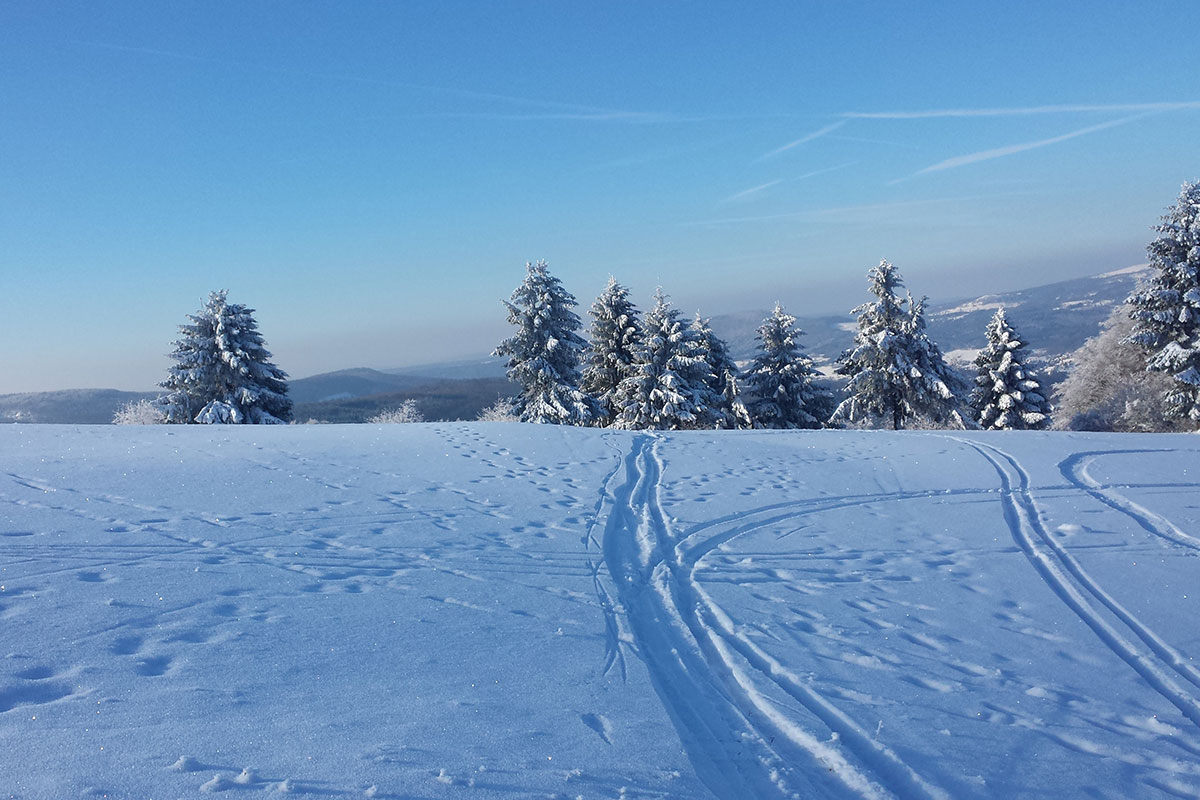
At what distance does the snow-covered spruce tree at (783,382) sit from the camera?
33469 mm

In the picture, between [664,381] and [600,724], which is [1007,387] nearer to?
[664,381]

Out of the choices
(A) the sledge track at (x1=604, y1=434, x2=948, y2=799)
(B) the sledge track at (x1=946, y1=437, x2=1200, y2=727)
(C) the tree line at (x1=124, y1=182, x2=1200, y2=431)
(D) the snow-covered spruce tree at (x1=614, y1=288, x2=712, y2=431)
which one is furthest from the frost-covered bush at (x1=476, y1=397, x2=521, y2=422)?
(A) the sledge track at (x1=604, y1=434, x2=948, y2=799)

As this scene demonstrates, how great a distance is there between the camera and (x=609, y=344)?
3244 cm

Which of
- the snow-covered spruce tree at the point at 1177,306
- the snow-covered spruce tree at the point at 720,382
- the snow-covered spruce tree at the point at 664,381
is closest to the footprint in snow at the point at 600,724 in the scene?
the snow-covered spruce tree at the point at 664,381

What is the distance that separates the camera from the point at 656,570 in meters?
7.52

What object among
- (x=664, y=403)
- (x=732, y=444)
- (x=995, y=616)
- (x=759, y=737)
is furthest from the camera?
(x=664, y=403)

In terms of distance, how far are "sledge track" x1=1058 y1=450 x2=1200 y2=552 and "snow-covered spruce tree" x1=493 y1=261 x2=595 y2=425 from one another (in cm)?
1907

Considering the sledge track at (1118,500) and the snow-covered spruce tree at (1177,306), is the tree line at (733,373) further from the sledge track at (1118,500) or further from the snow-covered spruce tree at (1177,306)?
the sledge track at (1118,500)

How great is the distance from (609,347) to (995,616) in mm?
26790

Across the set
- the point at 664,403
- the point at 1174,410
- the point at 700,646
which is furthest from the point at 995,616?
the point at 1174,410

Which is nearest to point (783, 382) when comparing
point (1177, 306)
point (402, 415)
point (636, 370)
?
point (636, 370)

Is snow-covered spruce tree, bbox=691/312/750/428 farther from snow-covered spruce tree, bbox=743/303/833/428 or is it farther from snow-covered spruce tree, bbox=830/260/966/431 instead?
snow-covered spruce tree, bbox=830/260/966/431

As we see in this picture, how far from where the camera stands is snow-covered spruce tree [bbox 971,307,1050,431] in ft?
105

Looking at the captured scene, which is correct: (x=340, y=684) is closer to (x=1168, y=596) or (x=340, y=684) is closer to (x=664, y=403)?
(x=1168, y=596)
